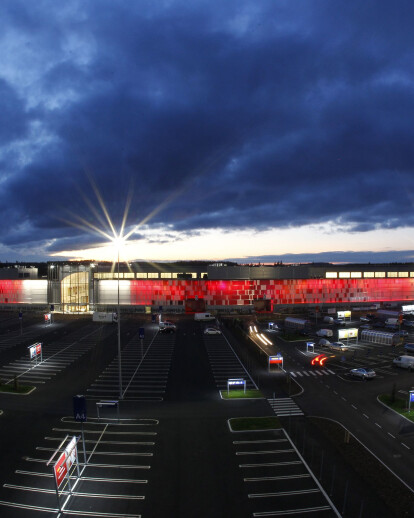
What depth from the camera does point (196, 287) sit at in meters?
84.0

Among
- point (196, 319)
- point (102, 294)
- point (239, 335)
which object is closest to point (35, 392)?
point (239, 335)

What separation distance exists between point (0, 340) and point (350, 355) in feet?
164

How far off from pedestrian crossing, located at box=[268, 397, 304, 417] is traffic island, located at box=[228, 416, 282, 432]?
3.98 ft

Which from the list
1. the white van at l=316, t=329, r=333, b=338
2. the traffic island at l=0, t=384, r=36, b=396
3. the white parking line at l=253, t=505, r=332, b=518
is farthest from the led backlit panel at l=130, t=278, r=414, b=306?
the white parking line at l=253, t=505, r=332, b=518

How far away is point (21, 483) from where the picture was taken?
17016 millimetres

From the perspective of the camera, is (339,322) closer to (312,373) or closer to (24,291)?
(312,373)

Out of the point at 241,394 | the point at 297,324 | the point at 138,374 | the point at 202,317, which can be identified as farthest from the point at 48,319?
the point at 241,394

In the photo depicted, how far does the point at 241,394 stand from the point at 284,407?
401cm

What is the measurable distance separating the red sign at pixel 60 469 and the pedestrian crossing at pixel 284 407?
15145 mm

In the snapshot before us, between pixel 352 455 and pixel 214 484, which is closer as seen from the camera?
pixel 214 484

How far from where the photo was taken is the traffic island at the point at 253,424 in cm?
2272

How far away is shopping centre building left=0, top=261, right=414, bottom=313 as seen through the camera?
84.0 m

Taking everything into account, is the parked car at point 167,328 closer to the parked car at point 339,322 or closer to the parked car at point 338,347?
the parked car at point 338,347

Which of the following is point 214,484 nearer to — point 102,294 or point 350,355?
point 350,355
